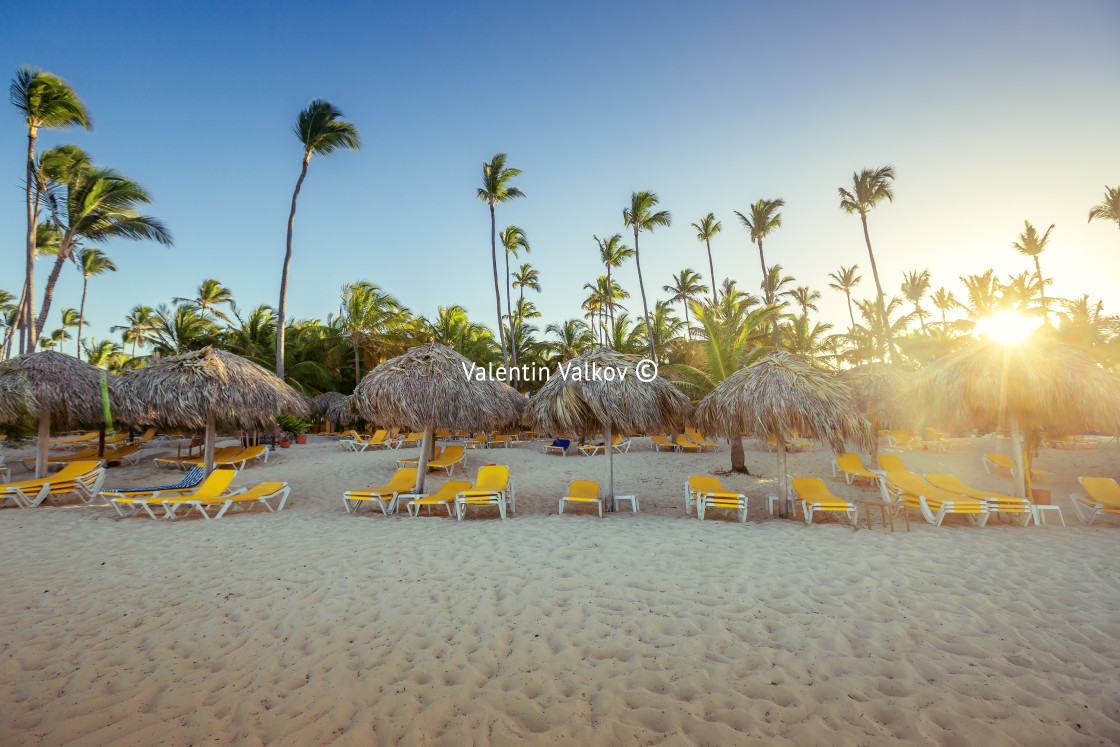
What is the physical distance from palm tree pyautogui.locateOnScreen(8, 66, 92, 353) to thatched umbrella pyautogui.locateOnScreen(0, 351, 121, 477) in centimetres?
Result: 478

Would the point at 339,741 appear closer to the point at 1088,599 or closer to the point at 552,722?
the point at 552,722

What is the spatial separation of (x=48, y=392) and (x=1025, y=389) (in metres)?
19.3

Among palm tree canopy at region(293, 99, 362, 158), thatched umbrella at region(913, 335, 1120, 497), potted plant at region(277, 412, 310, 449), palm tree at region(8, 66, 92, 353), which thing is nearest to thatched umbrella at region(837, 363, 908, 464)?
thatched umbrella at region(913, 335, 1120, 497)

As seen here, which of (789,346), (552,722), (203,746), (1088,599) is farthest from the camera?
(789,346)

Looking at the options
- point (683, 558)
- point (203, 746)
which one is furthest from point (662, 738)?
point (683, 558)

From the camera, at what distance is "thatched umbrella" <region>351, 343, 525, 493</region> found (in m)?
8.41

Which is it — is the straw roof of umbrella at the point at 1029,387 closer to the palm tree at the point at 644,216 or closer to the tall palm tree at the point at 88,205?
the palm tree at the point at 644,216

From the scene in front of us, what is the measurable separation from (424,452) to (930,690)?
7.77 meters

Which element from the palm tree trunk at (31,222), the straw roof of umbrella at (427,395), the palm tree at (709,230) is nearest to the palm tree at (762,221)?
the palm tree at (709,230)

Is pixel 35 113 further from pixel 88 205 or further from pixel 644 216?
pixel 644 216

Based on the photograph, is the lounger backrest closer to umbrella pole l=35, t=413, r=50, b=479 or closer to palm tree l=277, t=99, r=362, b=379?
umbrella pole l=35, t=413, r=50, b=479

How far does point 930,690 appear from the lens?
8.54ft

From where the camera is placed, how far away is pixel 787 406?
7227mm

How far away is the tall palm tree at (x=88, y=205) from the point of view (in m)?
12.1
